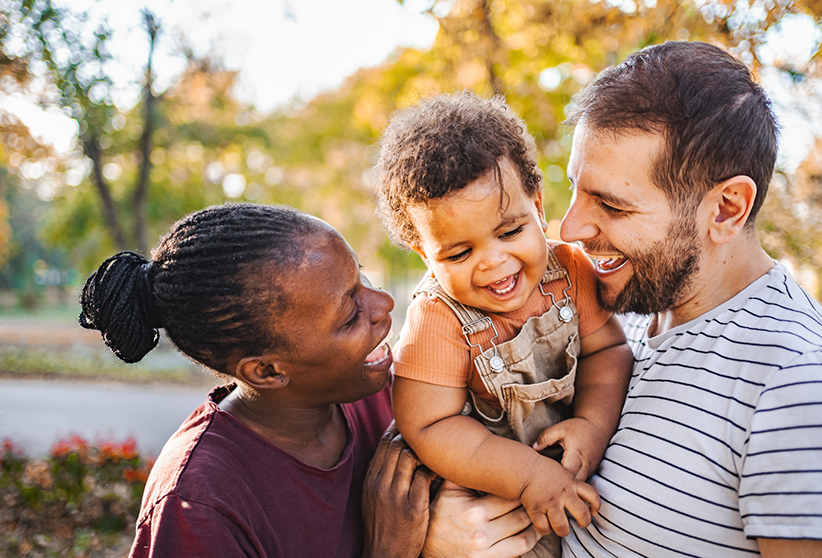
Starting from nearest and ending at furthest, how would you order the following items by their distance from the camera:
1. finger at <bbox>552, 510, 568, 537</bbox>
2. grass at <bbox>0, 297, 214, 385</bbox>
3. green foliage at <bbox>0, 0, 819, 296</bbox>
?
finger at <bbox>552, 510, 568, 537</bbox> → green foliage at <bbox>0, 0, 819, 296</bbox> → grass at <bbox>0, 297, 214, 385</bbox>

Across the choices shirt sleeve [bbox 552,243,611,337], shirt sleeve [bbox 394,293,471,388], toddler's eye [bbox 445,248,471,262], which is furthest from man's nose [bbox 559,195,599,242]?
shirt sleeve [bbox 394,293,471,388]

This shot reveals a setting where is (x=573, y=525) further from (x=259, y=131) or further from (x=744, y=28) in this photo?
(x=259, y=131)

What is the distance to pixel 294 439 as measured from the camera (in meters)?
1.98

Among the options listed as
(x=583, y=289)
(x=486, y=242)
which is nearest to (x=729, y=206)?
(x=583, y=289)

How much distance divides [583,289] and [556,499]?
852mm

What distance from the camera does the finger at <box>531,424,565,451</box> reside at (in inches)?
76.9

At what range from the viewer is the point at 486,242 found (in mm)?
2023

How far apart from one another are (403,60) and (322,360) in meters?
6.04

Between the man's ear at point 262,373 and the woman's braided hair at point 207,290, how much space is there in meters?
0.04

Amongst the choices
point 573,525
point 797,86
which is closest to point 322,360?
point 573,525

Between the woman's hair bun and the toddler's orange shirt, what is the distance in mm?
891

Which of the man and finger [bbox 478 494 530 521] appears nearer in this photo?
the man

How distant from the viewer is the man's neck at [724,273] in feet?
6.34

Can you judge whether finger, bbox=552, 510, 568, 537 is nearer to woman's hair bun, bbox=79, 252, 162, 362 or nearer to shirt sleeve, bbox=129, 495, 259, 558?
shirt sleeve, bbox=129, 495, 259, 558
